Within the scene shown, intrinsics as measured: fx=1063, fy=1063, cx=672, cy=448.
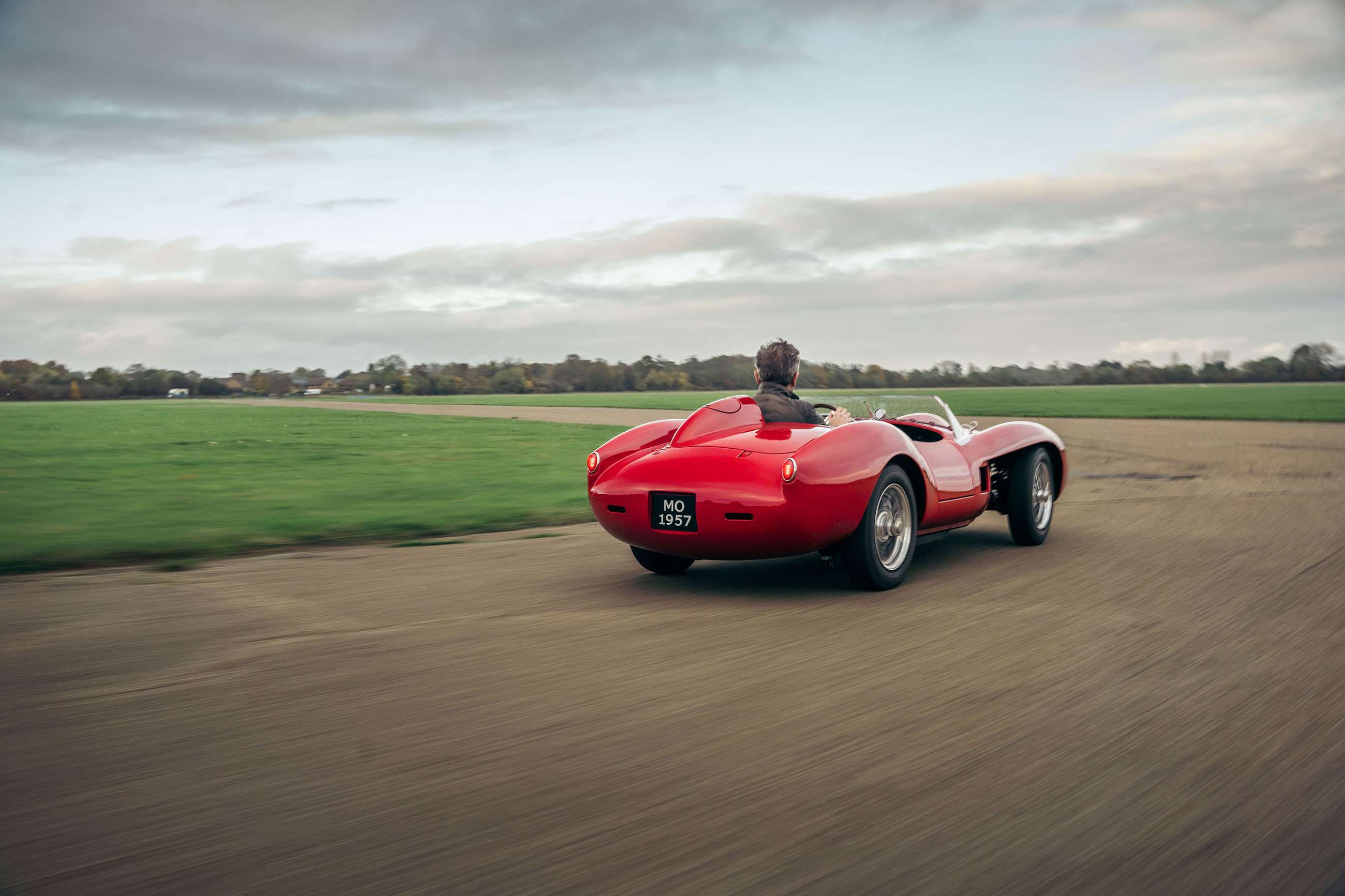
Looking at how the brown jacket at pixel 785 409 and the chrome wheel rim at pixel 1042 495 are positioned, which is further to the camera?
the chrome wheel rim at pixel 1042 495

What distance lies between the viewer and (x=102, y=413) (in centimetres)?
4784

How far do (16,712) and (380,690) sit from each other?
4.01 ft

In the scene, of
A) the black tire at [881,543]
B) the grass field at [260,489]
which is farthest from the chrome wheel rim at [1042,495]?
the grass field at [260,489]

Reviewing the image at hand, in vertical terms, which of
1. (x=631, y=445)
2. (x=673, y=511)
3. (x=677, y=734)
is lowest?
(x=677, y=734)

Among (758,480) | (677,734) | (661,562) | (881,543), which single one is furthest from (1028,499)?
(677,734)

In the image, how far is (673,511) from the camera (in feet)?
19.3

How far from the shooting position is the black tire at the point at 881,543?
5891mm

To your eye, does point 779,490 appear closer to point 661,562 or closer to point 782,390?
point 782,390

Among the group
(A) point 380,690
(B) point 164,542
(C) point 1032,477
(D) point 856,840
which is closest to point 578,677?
(A) point 380,690

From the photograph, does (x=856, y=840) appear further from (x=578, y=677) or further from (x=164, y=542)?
(x=164, y=542)

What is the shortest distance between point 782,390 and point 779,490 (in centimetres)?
121

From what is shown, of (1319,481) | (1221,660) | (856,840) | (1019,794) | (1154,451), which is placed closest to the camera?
(856,840)

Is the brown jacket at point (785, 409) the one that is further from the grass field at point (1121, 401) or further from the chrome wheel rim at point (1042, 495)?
the chrome wheel rim at point (1042, 495)

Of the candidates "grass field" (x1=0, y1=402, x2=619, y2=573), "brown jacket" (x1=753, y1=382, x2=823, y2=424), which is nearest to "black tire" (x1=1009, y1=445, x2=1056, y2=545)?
"brown jacket" (x1=753, y1=382, x2=823, y2=424)
